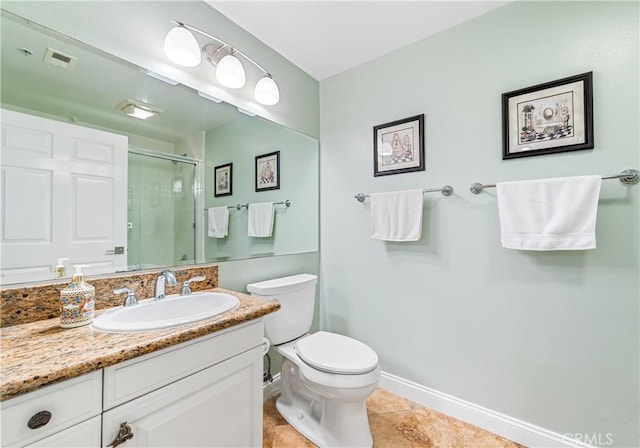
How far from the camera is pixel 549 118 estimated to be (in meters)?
1.32

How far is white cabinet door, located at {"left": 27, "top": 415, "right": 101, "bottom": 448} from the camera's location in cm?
62

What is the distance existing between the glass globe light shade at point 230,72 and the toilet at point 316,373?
43.4 inches

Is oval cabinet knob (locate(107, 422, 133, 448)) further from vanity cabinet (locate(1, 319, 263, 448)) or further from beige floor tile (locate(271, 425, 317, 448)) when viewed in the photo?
beige floor tile (locate(271, 425, 317, 448))

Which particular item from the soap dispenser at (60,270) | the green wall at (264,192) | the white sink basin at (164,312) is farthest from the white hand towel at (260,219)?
the soap dispenser at (60,270)

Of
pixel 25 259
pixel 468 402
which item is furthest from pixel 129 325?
pixel 468 402

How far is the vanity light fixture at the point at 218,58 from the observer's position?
125cm

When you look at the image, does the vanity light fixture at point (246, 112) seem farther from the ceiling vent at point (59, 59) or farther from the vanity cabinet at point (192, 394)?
the vanity cabinet at point (192, 394)

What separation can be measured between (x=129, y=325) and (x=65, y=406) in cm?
23

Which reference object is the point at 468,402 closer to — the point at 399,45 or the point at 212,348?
the point at 212,348

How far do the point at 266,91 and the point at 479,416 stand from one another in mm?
2193

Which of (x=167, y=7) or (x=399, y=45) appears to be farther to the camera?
(x=399, y=45)

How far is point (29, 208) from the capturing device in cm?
94

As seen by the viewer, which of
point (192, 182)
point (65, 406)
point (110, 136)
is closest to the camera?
point (65, 406)

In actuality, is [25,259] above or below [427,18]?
below
